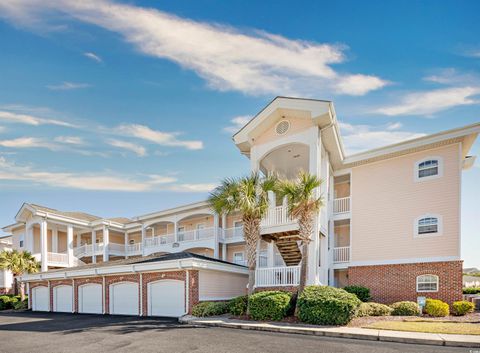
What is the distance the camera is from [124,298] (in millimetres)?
19797

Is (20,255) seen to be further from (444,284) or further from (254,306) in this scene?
(444,284)

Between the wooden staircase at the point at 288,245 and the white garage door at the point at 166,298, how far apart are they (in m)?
5.26

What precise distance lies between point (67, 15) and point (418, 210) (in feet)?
60.7

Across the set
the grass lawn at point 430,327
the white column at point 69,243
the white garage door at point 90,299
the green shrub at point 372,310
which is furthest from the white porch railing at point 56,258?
the grass lawn at point 430,327

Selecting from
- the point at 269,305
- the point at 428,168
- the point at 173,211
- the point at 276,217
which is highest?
the point at 428,168

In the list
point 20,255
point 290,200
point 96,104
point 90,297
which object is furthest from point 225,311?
point 20,255

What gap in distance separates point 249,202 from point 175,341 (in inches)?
269

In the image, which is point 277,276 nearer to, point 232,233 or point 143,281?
point 143,281

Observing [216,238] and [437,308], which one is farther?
[216,238]

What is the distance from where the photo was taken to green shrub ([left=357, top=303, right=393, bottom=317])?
1437cm

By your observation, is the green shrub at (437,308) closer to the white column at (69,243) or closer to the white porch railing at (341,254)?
the white porch railing at (341,254)

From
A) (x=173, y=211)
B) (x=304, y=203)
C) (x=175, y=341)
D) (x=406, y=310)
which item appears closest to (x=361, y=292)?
(x=406, y=310)

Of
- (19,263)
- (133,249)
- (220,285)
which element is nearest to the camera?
(220,285)

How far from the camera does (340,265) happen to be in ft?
66.3
